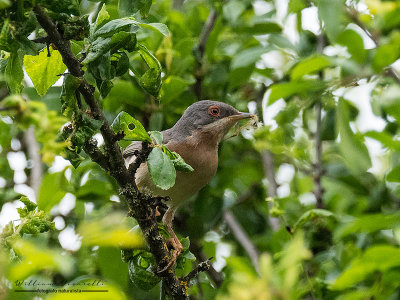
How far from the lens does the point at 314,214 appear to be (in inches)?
168

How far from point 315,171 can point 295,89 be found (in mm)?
1985

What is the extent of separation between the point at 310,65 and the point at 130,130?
4.73 ft

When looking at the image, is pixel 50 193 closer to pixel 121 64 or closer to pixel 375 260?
pixel 121 64

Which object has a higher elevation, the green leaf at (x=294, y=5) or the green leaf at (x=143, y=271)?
the green leaf at (x=294, y=5)

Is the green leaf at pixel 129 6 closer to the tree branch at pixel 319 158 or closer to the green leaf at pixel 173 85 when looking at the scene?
the green leaf at pixel 173 85

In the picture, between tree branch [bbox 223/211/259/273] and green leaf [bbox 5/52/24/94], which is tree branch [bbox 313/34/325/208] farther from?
green leaf [bbox 5/52/24/94]

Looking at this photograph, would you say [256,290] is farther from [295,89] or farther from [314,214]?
[314,214]

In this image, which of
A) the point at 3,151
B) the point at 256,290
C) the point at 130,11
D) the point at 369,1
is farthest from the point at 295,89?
the point at 3,151

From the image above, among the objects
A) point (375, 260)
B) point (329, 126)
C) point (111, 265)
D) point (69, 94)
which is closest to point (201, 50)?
point (329, 126)

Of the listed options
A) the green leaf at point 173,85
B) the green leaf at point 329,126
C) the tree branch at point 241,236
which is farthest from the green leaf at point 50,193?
the green leaf at point 329,126

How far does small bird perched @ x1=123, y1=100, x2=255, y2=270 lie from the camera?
4859 millimetres

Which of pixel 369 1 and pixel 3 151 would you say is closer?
pixel 369 1

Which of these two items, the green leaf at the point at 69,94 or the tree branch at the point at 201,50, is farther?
the tree branch at the point at 201,50

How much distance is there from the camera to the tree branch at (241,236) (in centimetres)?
529
